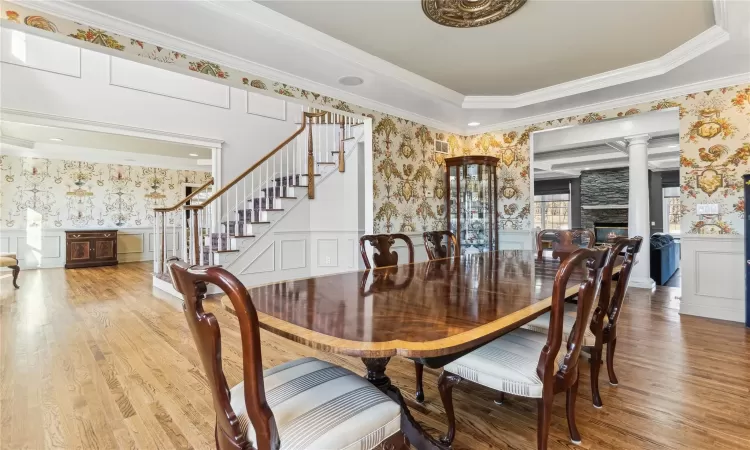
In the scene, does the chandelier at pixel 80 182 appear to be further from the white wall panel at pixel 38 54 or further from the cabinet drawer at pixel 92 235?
A: the white wall panel at pixel 38 54

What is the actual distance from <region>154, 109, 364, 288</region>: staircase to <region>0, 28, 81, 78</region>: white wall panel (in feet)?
7.33

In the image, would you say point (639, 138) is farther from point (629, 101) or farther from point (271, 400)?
point (271, 400)

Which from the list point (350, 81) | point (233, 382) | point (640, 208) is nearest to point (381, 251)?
point (233, 382)

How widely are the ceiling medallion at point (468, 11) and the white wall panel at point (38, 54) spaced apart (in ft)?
16.8

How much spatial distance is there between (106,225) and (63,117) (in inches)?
157

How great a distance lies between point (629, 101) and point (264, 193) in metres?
5.18

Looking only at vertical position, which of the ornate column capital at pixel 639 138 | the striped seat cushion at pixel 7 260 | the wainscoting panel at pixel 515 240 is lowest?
the striped seat cushion at pixel 7 260

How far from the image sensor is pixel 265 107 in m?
6.11

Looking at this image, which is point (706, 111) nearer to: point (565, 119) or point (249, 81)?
point (565, 119)

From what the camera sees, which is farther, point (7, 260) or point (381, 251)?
point (7, 260)

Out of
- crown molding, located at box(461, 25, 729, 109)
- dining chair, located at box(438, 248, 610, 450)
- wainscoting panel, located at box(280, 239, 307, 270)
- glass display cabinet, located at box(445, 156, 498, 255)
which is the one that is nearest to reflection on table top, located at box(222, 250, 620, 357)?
dining chair, located at box(438, 248, 610, 450)

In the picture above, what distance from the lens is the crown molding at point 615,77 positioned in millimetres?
2693

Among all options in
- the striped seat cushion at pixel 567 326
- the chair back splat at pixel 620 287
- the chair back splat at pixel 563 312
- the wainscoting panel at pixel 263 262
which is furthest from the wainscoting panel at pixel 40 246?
the chair back splat at pixel 620 287

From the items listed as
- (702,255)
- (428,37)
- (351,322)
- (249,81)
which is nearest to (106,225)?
(249,81)
